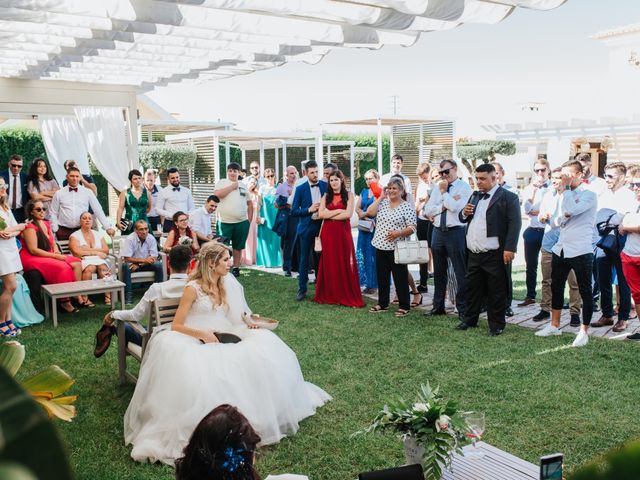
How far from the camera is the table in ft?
8.98

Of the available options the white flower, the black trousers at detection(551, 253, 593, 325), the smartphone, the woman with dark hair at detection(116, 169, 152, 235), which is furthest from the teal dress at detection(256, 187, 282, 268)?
the smartphone

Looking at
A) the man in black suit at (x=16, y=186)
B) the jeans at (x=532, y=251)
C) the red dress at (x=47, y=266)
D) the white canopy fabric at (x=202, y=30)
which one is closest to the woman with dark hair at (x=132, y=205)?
the man in black suit at (x=16, y=186)

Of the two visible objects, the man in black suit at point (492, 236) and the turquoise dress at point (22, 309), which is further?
the turquoise dress at point (22, 309)

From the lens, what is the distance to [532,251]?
7.84 metres

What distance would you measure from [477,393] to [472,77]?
7907cm

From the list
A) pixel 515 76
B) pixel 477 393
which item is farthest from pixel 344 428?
pixel 515 76

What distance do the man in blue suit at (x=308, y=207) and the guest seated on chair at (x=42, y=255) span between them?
3023 mm

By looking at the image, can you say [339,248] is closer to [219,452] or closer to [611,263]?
[611,263]

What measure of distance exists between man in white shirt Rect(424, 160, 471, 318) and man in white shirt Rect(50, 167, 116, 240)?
4.59 metres

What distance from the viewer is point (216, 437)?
6.86ft

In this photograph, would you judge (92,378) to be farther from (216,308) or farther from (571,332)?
(571,332)

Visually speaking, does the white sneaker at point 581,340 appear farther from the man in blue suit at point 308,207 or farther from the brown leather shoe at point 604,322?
the man in blue suit at point 308,207

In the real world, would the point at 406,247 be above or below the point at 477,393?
above

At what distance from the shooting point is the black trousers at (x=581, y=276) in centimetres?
609
